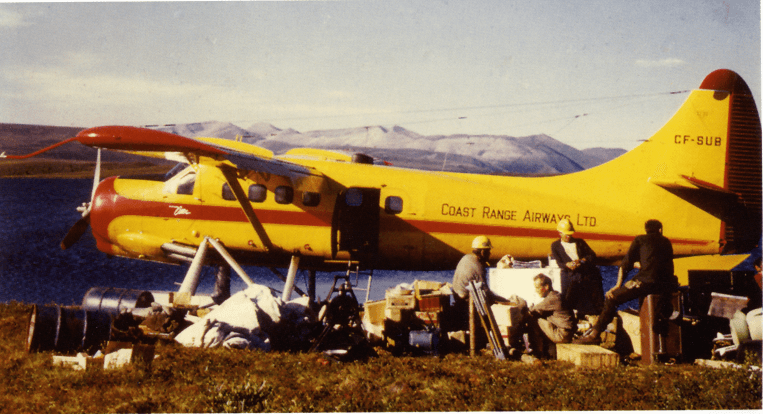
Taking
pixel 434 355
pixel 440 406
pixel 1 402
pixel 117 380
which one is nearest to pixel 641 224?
pixel 434 355

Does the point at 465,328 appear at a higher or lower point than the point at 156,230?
lower

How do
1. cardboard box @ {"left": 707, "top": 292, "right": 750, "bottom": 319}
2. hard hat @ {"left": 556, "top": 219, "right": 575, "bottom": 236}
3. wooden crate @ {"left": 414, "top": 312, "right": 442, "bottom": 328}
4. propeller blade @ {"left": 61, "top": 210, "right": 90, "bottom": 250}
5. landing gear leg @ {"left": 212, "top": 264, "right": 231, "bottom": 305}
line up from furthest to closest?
1. propeller blade @ {"left": 61, "top": 210, "right": 90, "bottom": 250}
2. landing gear leg @ {"left": 212, "top": 264, "right": 231, "bottom": 305}
3. hard hat @ {"left": 556, "top": 219, "right": 575, "bottom": 236}
4. wooden crate @ {"left": 414, "top": 312, "right": 442, "bottom": 328}
5. cardboard box @ {"left": 707, "top": 292, "right": 750, "bottom": 319}

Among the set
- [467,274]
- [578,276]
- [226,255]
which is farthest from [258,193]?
[578,276]

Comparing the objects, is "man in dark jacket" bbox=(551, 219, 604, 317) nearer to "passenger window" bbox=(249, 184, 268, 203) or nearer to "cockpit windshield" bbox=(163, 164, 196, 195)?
"passenger window" bbox=(249, 184, 268, 203)

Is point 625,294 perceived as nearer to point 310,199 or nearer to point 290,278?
point 310,199

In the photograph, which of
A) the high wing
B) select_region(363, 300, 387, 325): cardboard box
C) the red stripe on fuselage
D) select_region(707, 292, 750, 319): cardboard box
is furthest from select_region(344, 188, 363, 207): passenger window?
select_region(707, 292, 750, 319): cardboard box

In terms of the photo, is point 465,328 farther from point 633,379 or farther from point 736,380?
point 736,380
